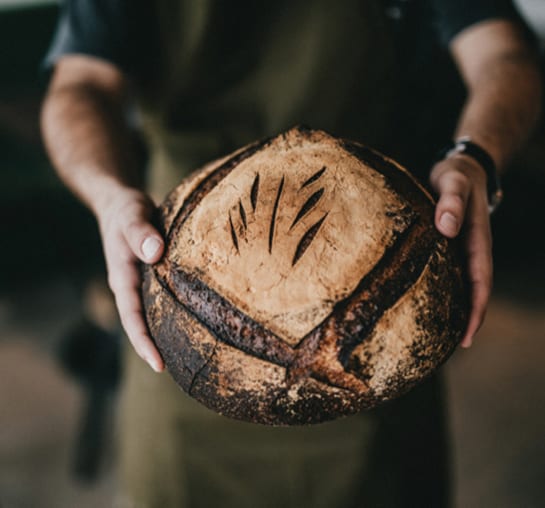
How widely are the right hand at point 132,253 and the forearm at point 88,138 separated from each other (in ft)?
0.57

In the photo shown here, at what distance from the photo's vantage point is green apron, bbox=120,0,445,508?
141 centimetres

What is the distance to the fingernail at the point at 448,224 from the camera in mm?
924

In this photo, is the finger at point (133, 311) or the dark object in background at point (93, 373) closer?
the finger at point (133, 311)

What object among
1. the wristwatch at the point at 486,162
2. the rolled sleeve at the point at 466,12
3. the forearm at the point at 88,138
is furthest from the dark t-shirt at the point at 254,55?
the wristwatch at the point at 486,162

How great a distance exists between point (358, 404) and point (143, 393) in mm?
889

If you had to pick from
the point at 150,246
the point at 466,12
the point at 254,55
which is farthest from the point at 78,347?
the point at 466,12

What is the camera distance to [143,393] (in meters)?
1.57

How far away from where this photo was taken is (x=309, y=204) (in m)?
0.89

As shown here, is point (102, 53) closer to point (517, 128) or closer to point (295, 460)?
point (517, 128)

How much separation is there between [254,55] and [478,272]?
87 centimetres

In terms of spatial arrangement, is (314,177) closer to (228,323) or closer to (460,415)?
(228,323)

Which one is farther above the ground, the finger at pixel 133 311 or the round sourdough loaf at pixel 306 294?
the round sourdough loaf at pixel 306 294

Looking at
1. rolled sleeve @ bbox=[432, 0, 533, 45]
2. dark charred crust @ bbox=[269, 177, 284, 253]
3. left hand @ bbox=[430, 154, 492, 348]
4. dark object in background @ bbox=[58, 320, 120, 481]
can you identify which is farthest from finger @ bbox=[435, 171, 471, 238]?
dark object in background @ bbox=[58, 320, 120, 481]

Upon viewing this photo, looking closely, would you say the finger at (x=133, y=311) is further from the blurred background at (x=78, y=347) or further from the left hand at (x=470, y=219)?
the blurred background at (x=78, y=347)
